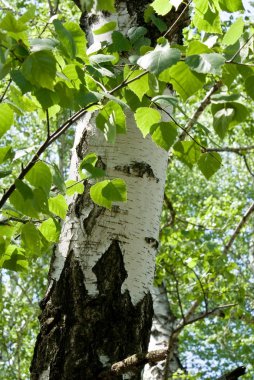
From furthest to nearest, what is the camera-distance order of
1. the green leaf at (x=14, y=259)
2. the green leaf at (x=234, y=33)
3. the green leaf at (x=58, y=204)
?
the green leaf at (x=14, y=259) < the green leaf at (x=58, y=204) < the green leaf at (x=234, y=33)

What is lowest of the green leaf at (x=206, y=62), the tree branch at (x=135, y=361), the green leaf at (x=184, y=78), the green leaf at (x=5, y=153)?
the tree branch at (x=135, y=361)

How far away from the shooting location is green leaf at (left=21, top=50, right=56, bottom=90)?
1.17m

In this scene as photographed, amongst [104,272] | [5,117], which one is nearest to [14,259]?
[104,272]

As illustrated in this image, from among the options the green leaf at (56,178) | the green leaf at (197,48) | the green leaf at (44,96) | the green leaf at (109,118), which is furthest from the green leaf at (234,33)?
the green leaf at (56,178)

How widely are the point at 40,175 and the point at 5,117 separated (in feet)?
0.56

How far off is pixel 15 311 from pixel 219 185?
960cm

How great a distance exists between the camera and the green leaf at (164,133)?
142cm

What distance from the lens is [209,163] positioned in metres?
1.59

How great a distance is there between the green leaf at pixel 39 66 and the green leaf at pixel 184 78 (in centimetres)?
26

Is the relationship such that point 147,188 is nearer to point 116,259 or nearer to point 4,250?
point 116,259

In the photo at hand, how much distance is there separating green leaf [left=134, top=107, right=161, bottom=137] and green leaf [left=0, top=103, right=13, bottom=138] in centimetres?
31

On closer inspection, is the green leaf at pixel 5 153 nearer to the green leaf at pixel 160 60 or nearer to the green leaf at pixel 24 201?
the green leaf at pixel 24 201

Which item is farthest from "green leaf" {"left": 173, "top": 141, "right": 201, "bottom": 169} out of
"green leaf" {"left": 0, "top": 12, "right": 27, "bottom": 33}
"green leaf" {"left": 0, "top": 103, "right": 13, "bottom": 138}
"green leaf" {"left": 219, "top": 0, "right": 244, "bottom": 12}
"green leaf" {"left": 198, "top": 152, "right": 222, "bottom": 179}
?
"green leaf" {"left": 0, "top": 12, "right": 27, "bottom": 33}

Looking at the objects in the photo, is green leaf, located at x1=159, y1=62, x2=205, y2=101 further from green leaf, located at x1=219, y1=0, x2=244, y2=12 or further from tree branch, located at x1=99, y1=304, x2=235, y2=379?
tree branch, located at x1=99, y1=304, x2=235, y2=379
